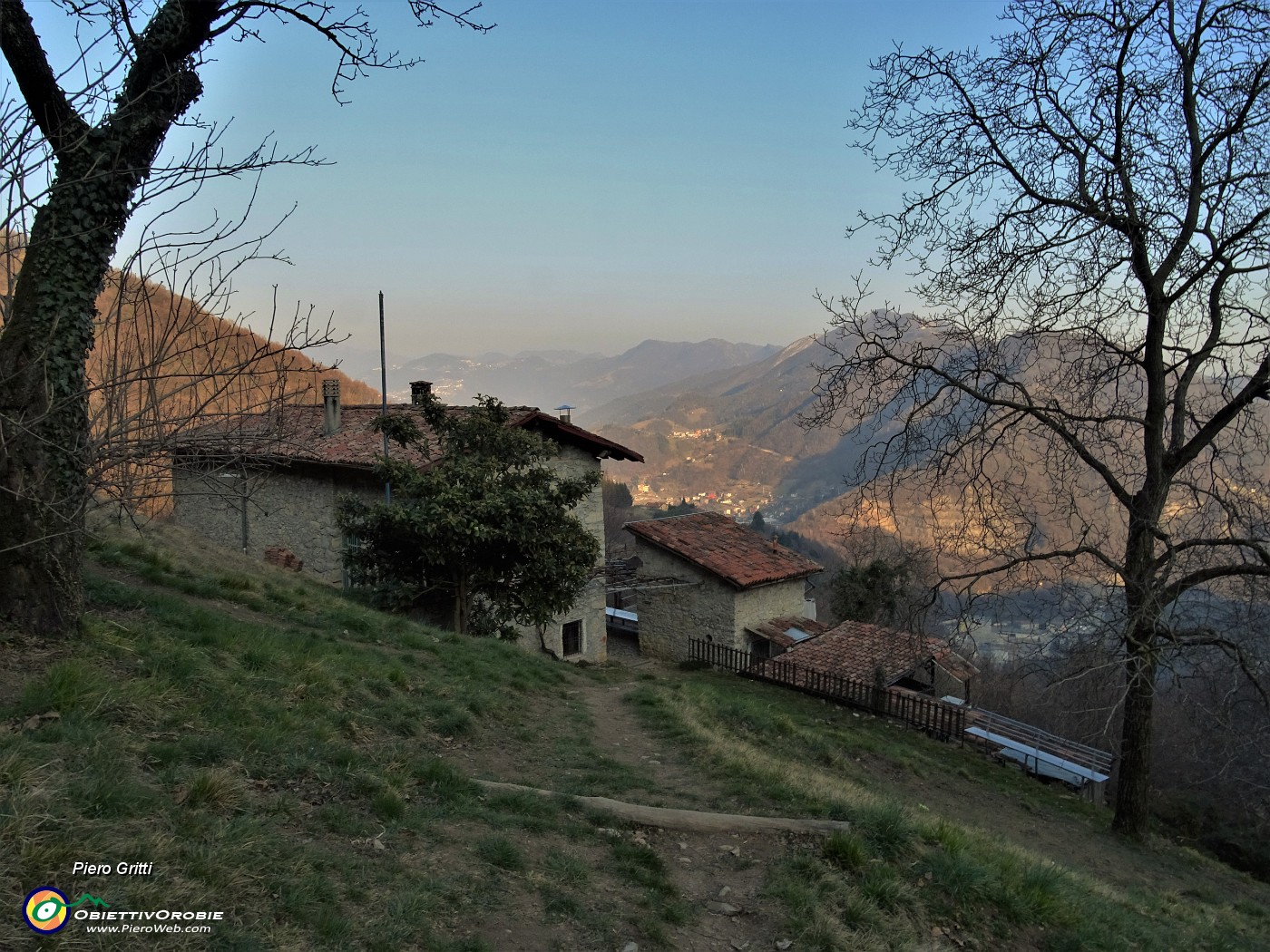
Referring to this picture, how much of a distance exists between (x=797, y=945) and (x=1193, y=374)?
8675 mm

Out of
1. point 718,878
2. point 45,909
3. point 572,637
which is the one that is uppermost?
point 45,909

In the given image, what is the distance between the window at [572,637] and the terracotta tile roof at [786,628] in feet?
22.9

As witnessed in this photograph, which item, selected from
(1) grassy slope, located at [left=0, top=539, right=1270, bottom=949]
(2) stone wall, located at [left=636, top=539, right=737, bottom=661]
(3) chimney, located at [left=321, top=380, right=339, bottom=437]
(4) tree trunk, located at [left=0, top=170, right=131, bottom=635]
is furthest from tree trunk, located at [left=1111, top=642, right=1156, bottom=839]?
(3) chimney, located at [left=321, top=380, right=339, bottom=437]

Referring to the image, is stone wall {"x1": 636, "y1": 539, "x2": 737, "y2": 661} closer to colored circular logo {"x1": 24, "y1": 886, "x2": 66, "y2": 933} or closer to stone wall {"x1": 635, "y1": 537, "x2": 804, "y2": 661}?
stone wall {"x1": 635, "y1": 537, "x2": 804, "y2": 661}

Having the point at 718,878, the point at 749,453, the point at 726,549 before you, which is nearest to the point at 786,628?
the point at 726,549

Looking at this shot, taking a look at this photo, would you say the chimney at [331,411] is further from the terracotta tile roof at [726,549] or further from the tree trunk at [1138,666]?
the tree trunk at [1138,666]

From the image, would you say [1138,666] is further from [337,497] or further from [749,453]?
[749,453]

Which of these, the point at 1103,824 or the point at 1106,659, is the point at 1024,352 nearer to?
the point at 1106,659

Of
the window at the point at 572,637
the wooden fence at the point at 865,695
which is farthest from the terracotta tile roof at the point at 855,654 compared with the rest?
the window at the point at 572,637

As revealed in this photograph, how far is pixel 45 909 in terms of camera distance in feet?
8.64

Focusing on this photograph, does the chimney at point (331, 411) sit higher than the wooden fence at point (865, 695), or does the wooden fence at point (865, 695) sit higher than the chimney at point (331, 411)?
the chimney at point (331, 411)

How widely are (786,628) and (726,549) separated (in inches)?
134

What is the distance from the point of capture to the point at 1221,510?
8.89 metres

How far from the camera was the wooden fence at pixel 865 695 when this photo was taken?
1828 cm
